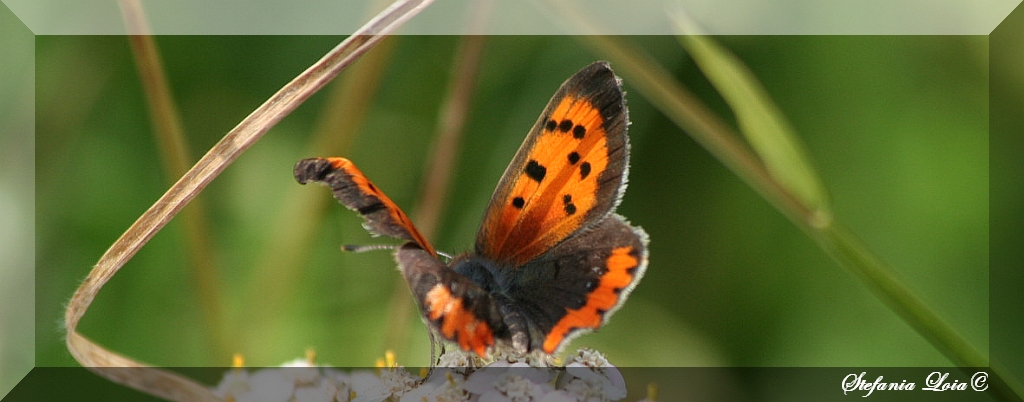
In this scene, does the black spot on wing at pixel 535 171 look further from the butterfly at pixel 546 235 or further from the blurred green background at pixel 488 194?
the blurred green background at pixel 488 194

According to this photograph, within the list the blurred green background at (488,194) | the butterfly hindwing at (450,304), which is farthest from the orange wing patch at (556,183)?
the blurred green background at (488,194)

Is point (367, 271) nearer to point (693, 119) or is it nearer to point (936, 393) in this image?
point (693, 119)

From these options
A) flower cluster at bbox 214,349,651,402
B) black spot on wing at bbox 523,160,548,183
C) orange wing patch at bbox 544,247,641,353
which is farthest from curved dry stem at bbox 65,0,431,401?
orange wing patch at bbox 544,247,641,353

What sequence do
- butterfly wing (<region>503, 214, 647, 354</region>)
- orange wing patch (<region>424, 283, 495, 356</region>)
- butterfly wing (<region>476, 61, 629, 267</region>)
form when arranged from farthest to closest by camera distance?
butterfly wing (<region>476, 61, 629, 267</region>) < butterfly wing (<region>503, 214, 647, 354</region>) < orange wing patch (<region>424, 283, 495, 356</region>)

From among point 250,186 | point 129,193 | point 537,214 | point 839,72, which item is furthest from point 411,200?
point 839,72

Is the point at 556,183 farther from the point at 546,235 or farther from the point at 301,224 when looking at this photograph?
the point at 301,224

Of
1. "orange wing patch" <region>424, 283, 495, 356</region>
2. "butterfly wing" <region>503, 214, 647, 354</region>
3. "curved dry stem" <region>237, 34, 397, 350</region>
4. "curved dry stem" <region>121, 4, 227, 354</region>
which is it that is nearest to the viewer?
"orange wing patch" <region>424, 283, 495, 356</region>

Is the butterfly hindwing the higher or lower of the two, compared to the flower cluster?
higher

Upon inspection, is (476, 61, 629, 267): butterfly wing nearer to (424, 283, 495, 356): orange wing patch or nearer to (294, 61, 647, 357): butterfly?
(294, 61, 647, 357): butterfly
